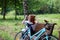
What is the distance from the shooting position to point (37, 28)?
28.9 feet

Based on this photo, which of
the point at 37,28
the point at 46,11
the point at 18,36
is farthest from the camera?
the point at 46,11

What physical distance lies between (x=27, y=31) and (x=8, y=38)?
2291 millimetres

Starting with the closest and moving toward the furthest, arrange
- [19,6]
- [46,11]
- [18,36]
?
1. [18,36]
2. [19,6]
3. [46,11]

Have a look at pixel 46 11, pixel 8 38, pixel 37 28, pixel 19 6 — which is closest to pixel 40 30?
pixel 37 28

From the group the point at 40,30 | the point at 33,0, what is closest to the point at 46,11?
the point at 33,0

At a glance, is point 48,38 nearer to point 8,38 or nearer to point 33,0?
point 8,38

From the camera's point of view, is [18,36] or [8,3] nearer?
[18,36]

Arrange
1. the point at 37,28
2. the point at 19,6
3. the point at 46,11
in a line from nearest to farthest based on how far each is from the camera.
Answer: the point at 37,28 < the point at 19,6 < the point at 46,11

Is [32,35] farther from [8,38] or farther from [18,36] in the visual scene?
[8,38]

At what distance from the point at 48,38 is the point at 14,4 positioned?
1566cm

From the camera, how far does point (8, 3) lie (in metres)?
24.2

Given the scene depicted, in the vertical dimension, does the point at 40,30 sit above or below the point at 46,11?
above

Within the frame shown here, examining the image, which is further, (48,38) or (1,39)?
(1,39)

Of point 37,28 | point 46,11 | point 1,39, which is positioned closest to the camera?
point 37,28
